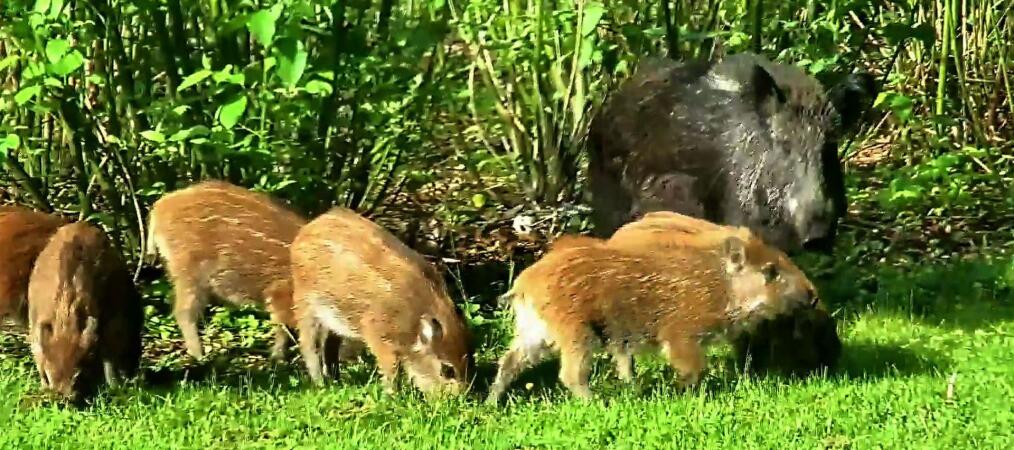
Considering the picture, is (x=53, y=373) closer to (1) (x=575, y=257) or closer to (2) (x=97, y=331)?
(2) (x=97, y=331)

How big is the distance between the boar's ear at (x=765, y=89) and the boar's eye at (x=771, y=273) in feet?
4.85

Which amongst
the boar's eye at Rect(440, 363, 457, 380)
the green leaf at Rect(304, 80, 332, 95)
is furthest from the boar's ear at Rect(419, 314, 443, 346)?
the green leaf at Rect(304, 80, 332, 95)

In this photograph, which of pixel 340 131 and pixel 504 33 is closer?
pixel 340 131

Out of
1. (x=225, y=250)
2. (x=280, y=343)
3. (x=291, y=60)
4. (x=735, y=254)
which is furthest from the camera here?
(x=280, y=343)

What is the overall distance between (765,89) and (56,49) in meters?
3.48

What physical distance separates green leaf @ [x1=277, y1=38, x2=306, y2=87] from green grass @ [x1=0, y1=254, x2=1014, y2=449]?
4.48 ft

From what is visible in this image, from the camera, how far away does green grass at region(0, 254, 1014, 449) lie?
16.0 ft

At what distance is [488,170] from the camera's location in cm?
888

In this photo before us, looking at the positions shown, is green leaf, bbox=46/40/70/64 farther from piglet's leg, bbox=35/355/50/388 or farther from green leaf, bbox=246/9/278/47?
piglet's leg, bbox=35/355/50/388

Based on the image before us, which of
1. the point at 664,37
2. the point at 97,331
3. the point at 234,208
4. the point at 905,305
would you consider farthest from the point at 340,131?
the point at 905,305

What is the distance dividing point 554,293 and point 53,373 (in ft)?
6.73

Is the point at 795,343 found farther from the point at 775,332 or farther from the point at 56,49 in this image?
the point at 56,49

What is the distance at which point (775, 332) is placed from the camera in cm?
562

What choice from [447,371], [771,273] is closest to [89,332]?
[447,371]
